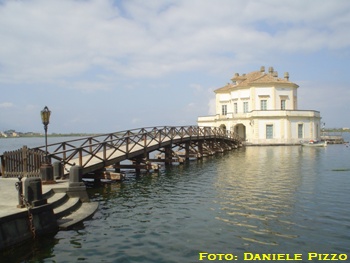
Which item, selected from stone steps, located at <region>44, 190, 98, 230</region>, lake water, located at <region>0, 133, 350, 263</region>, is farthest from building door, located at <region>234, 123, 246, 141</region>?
stone steps, located at <region>44, 190, 98, 230</region>

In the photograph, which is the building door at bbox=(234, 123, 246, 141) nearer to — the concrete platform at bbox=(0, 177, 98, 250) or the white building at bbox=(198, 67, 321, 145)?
the white building at bbox=(198, 67, 321, 145)

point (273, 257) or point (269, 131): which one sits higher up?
point (269, 131)

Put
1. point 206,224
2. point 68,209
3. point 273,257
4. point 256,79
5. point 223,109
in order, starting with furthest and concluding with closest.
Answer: point 223,109 < point 256,79 < point 68,209 < point 206,224 < point 273,257

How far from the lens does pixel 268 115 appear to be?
48344 mm

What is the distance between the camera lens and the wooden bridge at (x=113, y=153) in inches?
544

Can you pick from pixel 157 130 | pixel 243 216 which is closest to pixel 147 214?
pixel 243 216

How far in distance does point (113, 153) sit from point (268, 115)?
112 feet

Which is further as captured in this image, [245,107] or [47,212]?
[245,107]

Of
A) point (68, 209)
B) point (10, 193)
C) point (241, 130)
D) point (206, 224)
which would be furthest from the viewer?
point (241, 130)

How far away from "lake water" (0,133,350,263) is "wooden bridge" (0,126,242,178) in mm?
1914

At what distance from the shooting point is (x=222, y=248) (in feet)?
25.3

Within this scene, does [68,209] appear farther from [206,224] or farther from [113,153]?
[113,153]

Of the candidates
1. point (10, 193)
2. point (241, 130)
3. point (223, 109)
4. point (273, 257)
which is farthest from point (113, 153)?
point (223, 109)

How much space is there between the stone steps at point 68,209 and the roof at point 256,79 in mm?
43541
